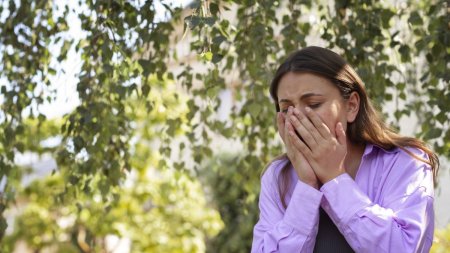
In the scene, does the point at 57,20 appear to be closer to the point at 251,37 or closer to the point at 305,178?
the point at 251,37

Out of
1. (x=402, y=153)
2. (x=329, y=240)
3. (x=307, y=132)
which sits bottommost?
(x=329, y=240)

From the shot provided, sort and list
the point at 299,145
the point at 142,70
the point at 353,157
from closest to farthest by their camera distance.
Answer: the point at 299,145 → the point at 353,157 → the point at 142,70

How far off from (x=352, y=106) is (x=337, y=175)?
24 cm

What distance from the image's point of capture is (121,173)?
3594 millimetres

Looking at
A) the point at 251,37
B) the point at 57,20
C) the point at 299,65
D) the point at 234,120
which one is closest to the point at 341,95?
the point at 299,65

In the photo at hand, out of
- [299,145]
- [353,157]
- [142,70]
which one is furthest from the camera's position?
[142,70]

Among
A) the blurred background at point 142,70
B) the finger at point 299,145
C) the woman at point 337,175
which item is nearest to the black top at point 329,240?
the woman at point 337,175

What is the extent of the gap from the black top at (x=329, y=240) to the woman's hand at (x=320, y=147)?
0.10 metres

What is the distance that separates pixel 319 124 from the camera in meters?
1.79

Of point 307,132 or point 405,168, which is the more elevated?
point 307,132

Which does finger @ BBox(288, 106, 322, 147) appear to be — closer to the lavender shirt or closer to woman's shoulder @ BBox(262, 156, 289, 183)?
the lavender shirt

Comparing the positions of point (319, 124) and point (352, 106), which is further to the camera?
point (352, 106)

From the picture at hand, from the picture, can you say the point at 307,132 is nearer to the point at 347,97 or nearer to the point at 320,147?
the point at 320,147

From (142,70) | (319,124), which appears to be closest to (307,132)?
(319,124)
